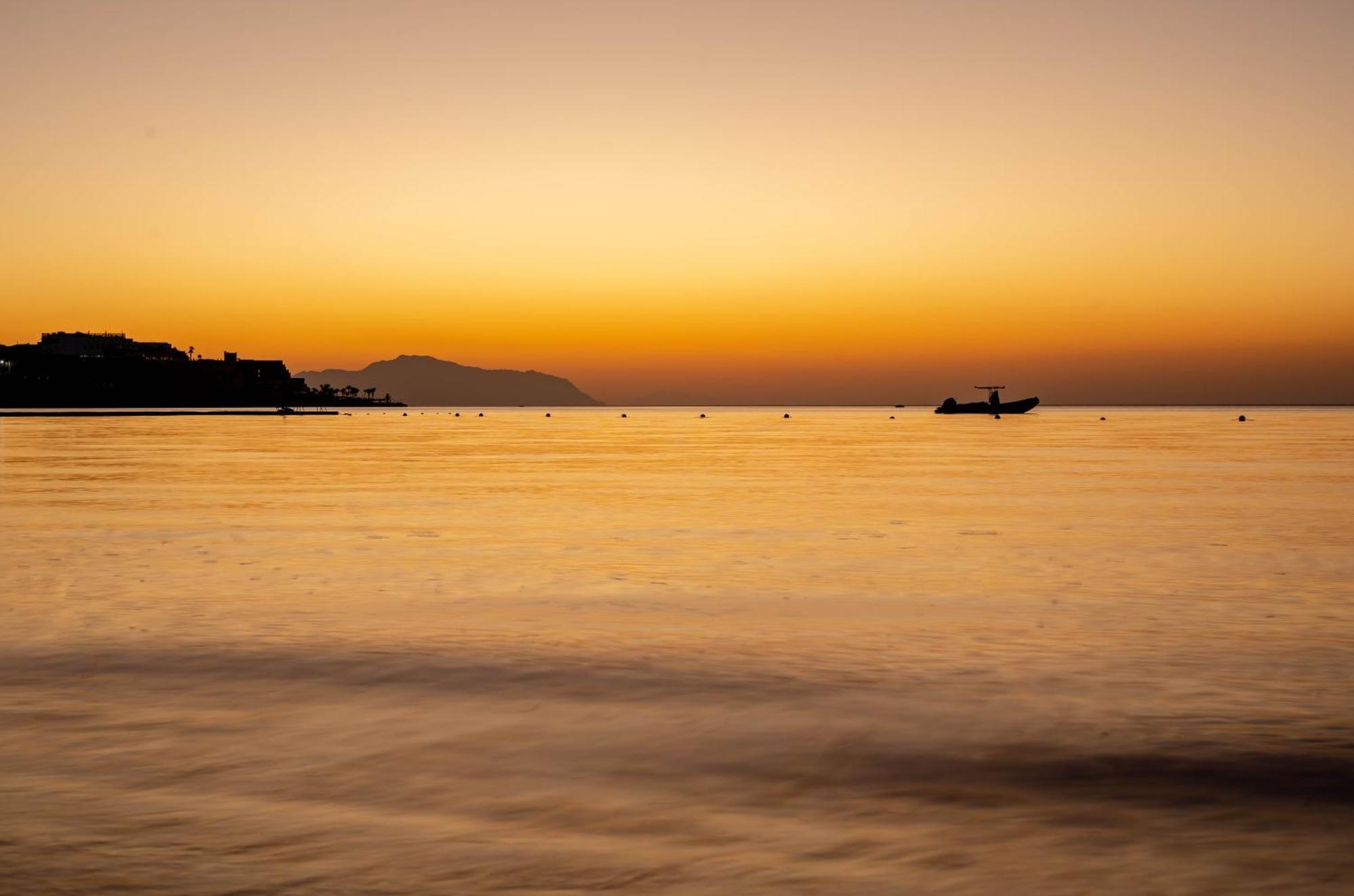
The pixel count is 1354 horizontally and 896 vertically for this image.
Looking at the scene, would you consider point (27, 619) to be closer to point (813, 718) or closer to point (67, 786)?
point (67, 786)

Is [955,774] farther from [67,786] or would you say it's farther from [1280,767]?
[67,786]

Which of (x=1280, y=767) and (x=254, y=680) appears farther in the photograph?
(x=254, y=680)

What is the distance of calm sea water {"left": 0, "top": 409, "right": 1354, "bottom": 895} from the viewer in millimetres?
8992

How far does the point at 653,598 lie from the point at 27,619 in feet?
35.4

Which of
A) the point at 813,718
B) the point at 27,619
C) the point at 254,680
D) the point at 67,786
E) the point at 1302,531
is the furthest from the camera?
the point at 1302,531

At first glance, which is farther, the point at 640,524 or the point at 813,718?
the point at 640,524

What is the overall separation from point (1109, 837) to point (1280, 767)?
3.01m

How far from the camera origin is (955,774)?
11.2 metres

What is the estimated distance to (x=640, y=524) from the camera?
3603 centimetres

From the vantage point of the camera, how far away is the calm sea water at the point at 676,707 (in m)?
8.99

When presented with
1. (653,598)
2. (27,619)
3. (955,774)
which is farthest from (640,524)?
(955,774)

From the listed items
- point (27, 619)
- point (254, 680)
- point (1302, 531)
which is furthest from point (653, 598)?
point (1302, 531)

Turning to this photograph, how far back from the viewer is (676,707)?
13922 millimetres

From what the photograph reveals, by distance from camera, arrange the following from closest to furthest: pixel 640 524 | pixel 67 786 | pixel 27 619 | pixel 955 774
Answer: pixel 67 786, pixel 955 774, pixel 27 619, pixel 640 524
